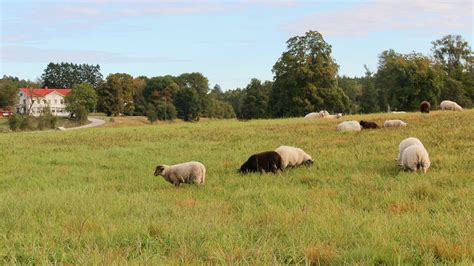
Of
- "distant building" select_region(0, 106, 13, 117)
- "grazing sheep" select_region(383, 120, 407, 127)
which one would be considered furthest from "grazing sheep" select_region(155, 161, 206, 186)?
"distant building" select_region(0, 106, 13, 117)

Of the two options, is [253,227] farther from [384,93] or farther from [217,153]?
[384,93]

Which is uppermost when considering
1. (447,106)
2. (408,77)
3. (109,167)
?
(408,77)

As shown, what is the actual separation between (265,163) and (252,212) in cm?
546

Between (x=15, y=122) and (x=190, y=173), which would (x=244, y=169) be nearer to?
(x=190, y=173)

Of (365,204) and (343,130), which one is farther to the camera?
(343,130)

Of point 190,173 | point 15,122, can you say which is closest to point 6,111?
point 15,122

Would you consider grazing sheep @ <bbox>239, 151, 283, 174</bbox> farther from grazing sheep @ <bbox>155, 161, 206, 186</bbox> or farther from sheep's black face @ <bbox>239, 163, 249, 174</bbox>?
grazing sheep @ <bbox>155, 161, 206, 186</bbox>

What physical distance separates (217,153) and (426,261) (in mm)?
13682

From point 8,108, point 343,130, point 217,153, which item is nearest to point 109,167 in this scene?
point 217,153

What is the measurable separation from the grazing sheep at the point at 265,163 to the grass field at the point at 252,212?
0.57 meters

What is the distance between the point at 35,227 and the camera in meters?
7.03

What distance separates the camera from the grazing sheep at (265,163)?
1334 cm

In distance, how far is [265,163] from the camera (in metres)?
13.4

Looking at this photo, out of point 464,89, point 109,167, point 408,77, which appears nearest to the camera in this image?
point 109,167
